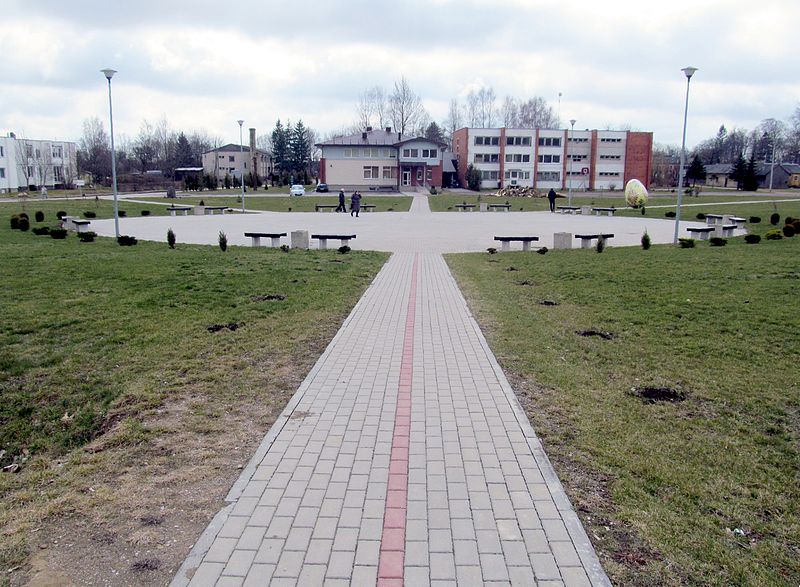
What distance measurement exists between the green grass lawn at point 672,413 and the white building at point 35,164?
256 ft

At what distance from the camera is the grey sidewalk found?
336 centimetres

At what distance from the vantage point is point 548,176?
85.1 meters

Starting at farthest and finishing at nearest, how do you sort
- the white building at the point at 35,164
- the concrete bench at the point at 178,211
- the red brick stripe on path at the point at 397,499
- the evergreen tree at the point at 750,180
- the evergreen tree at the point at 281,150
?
the evergreen tree at the point at 281,150
the white building at the point at 35,164
the evergreen tree at the point at 750,180
the concrete bench at the point at 178,211
the red brick stripe on path at the point at 397,499

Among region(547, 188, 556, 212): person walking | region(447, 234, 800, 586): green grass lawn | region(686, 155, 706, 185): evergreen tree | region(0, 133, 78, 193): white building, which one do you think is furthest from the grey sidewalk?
region(686, 155, 706, 185): evergreen tree

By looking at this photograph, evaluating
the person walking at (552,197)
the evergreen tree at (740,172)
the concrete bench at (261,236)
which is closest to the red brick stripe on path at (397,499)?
the concrete bench at (261,236)

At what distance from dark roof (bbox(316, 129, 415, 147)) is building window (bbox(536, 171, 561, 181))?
1987cm

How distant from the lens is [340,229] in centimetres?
2800

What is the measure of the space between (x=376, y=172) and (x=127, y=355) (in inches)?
2789

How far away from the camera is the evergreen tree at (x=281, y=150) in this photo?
100m

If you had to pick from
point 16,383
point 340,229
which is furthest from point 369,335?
point 340,229

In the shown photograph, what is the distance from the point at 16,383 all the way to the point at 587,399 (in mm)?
5985

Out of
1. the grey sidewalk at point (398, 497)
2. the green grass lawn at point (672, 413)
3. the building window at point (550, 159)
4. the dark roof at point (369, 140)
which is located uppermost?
the dark roof at point (369, 140)

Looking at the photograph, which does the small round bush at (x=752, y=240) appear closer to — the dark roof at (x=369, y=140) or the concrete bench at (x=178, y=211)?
the concrete bench at (x=178, y=211)

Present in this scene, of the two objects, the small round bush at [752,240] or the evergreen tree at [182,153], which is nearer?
the small round bush at [752,240]
